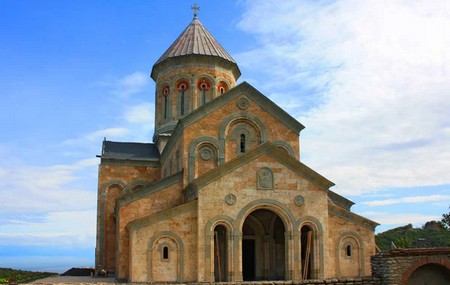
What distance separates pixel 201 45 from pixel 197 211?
44.8 feet

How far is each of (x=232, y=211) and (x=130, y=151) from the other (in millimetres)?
11701

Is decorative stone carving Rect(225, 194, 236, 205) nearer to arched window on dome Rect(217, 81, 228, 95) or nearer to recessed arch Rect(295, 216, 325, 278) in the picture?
recessed arch Rect(295, 216, 325, 278)

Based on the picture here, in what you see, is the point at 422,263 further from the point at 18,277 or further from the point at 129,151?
the point at 129,151

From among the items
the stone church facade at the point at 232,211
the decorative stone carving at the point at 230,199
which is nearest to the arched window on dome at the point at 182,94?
the stone church facade at the point at 232,211

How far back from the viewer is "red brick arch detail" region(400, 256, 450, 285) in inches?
675

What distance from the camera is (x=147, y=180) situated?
2769 cm

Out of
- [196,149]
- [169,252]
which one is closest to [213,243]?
[169,252]

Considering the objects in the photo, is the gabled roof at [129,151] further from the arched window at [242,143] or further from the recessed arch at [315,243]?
the recessed arch at [315,243]

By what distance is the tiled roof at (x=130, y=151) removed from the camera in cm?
2787

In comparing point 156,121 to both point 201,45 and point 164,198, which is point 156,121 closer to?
point 201,45

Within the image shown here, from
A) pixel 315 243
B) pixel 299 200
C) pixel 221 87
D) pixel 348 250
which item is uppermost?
pixel 221 87

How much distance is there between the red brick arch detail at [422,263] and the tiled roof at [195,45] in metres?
16.0

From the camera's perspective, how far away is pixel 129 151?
2861 centimetres

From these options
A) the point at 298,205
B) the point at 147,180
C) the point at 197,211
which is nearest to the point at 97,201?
the point at 147,180
